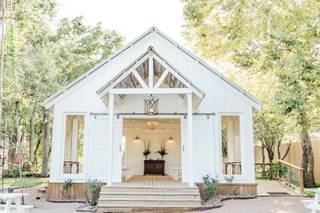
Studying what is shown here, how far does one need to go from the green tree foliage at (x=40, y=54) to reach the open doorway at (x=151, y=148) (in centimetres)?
538

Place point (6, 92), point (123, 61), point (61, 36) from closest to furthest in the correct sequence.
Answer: point (123, 61), point (6, 92), point (61, 36)

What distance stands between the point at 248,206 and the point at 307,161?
6488 mm

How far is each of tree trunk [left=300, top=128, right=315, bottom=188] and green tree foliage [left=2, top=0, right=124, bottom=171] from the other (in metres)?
13.0

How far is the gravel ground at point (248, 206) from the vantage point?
862cm

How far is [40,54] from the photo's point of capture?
18266 millimetres

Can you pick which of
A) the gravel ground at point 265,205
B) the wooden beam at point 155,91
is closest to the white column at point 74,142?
the wooden beam at point 155,91

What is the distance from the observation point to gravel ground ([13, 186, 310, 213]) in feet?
28.3

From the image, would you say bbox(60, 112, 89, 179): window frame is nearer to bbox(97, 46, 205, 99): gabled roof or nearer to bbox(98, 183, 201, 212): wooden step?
bbox(98, 183, 201, 212): wooden step

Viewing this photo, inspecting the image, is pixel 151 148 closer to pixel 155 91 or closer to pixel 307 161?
pixel 155 91

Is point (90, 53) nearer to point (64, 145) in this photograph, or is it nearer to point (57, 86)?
point (57, 86)

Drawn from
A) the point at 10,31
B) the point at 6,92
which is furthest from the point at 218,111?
the point at 6,92

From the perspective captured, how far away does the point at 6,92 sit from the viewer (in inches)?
687

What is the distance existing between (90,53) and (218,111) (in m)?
14.8

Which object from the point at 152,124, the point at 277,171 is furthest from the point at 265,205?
the point at 277,171
